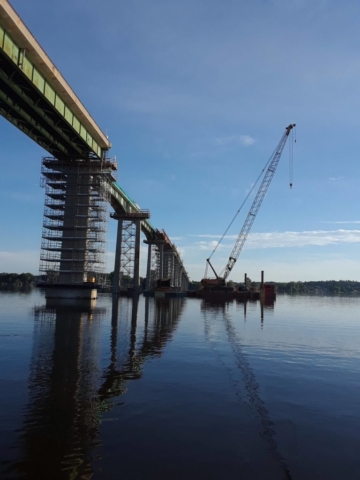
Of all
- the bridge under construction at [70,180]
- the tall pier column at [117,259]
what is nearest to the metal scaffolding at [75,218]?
the bridge under construction at [70,180]

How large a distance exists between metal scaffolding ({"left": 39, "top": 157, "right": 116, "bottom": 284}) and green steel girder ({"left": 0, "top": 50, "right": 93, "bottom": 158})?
3487 mm

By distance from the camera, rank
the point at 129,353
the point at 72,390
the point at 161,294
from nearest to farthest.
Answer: the point at 72,390, the point at 129,353, the point at 161,294

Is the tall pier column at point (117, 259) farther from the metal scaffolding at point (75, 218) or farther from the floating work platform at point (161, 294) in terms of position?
the metal scaffolding at point (75, 218)

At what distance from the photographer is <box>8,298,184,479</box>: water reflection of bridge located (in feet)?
30.2

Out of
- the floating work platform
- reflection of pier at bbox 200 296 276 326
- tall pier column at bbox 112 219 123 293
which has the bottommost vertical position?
reflection of pier at bbox 200 296 276 326

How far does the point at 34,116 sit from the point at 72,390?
5381 cm

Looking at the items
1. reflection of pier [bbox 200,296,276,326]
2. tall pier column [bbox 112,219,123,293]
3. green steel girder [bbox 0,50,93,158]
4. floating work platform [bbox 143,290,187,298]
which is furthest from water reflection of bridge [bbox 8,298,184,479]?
floating work platform [bbox 143,290,187,298]

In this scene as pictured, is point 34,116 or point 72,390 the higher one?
point 34,116

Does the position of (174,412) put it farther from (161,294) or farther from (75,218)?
(161,294)

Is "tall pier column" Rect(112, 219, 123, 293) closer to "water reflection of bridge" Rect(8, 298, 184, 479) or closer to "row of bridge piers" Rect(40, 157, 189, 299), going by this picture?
"row of bridge piers" Rect(40, 157, 189, 299)

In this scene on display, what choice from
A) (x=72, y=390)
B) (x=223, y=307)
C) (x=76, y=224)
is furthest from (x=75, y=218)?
(x=72, y=390)

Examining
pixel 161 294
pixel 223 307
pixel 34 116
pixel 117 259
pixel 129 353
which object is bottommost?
pixel 223 307

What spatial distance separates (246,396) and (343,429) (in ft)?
13.5

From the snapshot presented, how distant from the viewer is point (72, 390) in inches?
591
